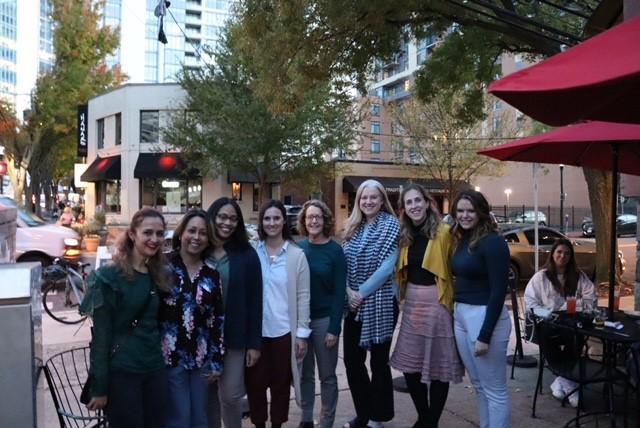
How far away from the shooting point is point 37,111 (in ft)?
93.7

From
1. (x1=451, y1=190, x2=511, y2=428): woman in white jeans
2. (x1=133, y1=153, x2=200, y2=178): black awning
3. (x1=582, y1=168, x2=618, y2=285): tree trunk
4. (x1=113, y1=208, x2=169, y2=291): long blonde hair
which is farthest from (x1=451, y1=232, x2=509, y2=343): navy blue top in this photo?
(x1=133, y1=153, x2=200, y2=178): black awning

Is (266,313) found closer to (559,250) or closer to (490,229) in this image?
(490,229)

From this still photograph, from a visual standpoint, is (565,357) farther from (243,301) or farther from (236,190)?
(236,190)

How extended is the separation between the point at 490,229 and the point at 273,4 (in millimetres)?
7494

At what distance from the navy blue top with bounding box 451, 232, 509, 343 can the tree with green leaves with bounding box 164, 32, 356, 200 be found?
18.0 m

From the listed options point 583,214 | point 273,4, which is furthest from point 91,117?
point 583,214

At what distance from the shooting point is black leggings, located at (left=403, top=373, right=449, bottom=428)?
13.1 ft

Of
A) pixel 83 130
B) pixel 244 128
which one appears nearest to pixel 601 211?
pixel 244 128

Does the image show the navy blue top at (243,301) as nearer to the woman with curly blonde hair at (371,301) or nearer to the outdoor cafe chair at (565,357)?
the woman with curly blonde hair at (371,301)

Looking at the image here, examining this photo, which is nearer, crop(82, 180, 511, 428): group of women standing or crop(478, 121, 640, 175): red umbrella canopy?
crop(82, 180, 511, 428): group of women standing

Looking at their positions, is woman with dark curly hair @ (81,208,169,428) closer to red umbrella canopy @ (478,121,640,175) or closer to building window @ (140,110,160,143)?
red umbrella canopy @ (478,121,640,175)

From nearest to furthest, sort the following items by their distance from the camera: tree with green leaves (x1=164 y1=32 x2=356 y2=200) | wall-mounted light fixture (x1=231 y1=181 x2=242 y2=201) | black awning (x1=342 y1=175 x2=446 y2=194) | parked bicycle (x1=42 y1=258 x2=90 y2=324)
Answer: parked bicycle (x1=42 y1=258 x2=90 y2=324) < tree with green leaves (x1=164 y1=32 x2=356 y2=200) < wall-mounted light fixture (x1=231 y1=181 x2=242 y2=201) < black awning (x1=342 y1=175 x2=446 y2=194)

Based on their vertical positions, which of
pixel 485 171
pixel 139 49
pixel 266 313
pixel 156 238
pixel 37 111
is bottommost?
pixel 266 313

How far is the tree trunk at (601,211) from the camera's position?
421 inches
